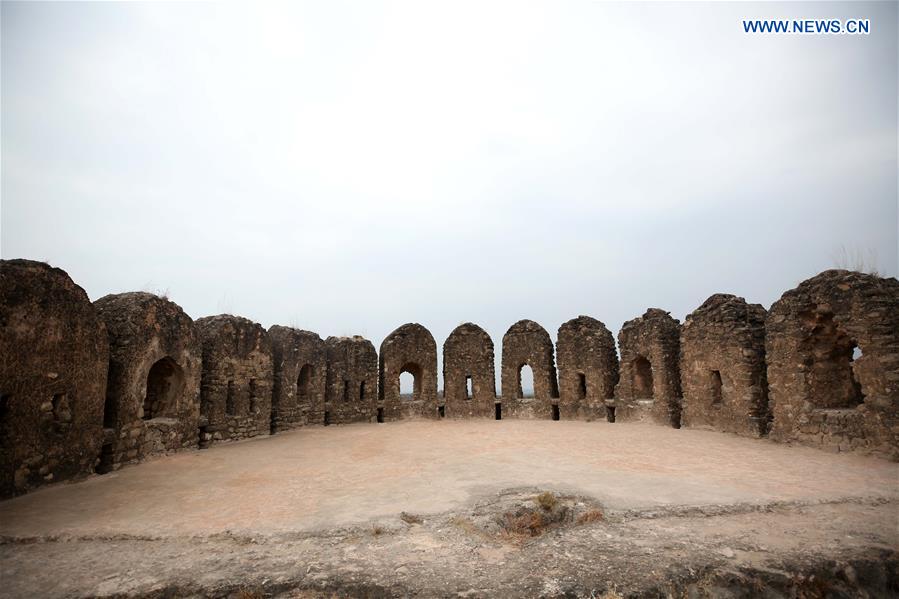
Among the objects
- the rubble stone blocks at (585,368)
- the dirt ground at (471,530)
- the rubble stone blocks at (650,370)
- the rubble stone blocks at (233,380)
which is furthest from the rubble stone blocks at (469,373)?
the dirt ground at (471,530)

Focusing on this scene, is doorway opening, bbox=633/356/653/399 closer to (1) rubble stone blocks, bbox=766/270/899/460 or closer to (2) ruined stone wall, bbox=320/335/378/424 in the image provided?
(1) rubble stone blocks, bbox=766/270/899/460

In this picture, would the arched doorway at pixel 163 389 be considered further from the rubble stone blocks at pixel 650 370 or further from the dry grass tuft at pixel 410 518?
the rubble stone blocks at pixel 650 370

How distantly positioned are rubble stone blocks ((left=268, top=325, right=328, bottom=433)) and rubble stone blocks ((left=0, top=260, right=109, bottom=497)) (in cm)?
702

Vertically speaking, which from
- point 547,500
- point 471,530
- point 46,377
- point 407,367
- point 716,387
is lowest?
point 471,530

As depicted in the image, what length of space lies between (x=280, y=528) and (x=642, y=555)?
157 inches

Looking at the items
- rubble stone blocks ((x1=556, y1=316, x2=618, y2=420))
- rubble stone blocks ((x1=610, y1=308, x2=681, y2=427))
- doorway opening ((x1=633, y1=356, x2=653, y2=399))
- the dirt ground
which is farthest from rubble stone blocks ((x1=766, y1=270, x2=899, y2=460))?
rubble stone blocks ((x1=556, y1=316, x2=618, y2=420))

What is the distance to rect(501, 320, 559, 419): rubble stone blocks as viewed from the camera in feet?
60.3

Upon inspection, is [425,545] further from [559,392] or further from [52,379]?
[559,392]

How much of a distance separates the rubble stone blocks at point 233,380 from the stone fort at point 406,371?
47 mm

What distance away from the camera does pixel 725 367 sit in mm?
13000

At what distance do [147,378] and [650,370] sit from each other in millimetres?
15595

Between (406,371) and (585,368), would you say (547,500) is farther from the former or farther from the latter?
(406,371)

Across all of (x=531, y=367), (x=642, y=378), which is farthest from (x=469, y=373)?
(x=642, y=378)

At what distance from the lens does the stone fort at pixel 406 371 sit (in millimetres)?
7570
